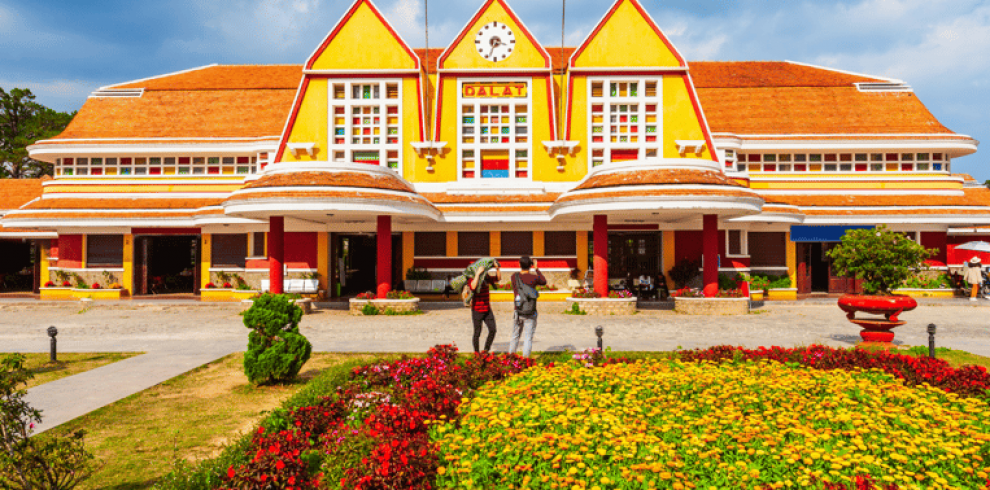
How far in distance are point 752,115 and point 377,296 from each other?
20771mm

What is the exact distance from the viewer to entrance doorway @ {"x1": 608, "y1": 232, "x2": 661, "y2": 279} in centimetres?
2411

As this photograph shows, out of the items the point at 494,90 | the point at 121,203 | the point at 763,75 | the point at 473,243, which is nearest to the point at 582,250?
the point at 473,243

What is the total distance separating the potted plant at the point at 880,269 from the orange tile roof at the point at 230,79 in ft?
86.4

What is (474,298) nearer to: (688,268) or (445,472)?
(445,472)

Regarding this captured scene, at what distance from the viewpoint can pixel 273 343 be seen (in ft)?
28.4

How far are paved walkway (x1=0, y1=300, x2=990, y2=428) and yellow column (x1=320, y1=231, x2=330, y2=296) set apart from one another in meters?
3.04

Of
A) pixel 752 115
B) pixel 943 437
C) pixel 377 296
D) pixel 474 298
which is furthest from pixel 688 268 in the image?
pixel 943 437

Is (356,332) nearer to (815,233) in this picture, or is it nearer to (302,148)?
(302,148)

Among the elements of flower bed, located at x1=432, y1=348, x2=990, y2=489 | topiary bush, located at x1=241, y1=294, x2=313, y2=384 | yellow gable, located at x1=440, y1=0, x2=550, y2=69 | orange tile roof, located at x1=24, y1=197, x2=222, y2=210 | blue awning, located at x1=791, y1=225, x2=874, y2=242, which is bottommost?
flower bed, located at x1=432, y1=348, x2=990, y2=489

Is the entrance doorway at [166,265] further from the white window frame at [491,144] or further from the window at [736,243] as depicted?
A: the window at [736,243]

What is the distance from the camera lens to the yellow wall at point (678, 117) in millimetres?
22812

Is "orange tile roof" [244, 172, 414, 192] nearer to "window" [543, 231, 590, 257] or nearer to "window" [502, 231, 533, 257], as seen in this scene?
"window" [502, 231, 533, 257]

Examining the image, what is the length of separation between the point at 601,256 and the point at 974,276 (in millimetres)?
16727

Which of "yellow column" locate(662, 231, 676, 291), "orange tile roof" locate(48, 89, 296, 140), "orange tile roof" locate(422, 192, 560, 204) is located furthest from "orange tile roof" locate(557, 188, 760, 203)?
"orange tile roof" locate(48, 89, 296, 140)
